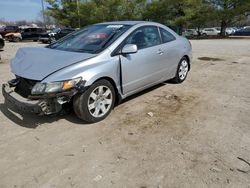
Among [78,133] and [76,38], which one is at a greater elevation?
[76,38]

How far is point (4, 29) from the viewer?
29469mm

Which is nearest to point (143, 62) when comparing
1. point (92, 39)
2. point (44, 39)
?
point (92, 39)

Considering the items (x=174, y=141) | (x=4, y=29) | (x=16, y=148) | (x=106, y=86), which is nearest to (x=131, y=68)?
(x=106, y=86)

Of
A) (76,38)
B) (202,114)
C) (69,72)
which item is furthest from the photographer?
(76,38)

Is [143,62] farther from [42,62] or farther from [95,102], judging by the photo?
[42,62]

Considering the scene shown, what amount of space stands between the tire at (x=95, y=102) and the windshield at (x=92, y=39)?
24.2 inches

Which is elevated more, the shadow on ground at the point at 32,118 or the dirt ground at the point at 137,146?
the shadow on ground at the point at 32,118

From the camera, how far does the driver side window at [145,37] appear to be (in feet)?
14.3

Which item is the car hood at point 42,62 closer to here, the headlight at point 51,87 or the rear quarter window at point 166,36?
the headlight at point 51,87

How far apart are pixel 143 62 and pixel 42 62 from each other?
1761mm

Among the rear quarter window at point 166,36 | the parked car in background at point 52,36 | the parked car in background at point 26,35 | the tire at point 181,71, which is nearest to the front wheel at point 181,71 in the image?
the tire at point 181,71

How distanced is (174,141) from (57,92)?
172cm

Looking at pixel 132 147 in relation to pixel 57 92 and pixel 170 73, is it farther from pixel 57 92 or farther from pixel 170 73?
pixel 170 73

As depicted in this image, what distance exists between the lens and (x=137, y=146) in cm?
318
